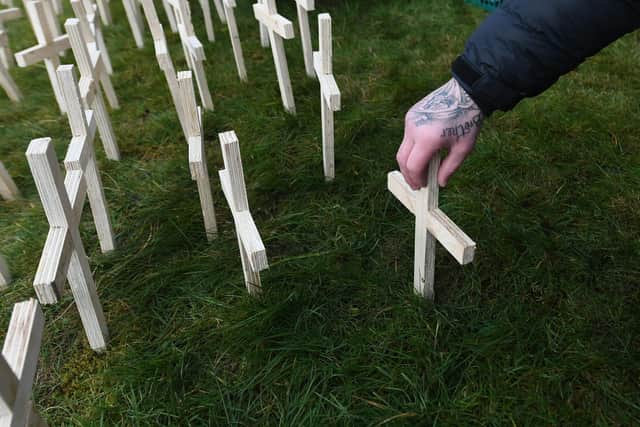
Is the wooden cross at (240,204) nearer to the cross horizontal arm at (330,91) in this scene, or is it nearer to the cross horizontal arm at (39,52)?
the cross horizontal arm at (330,91)

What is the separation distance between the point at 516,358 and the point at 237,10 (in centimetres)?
394

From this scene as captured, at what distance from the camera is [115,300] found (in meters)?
1.91

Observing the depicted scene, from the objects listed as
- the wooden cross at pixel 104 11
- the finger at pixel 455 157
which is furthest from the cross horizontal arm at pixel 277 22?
the wooden cross at pixel 104 11

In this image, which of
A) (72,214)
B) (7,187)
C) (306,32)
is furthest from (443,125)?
(7,187)

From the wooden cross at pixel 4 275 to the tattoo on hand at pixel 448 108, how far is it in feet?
5.58

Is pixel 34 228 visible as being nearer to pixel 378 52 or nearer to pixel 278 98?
pixel 278 98

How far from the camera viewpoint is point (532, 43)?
109cm

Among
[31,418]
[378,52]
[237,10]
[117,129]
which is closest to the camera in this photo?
[31,418]

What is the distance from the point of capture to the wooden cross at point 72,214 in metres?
1.30

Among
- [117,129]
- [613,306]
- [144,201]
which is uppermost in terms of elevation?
[117,129]

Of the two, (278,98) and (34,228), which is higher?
(278,98)

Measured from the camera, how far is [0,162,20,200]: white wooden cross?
7.91 ft

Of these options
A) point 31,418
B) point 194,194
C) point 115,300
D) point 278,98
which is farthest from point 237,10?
point 31,418

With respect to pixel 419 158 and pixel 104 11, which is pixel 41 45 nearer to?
pixel 104 11
